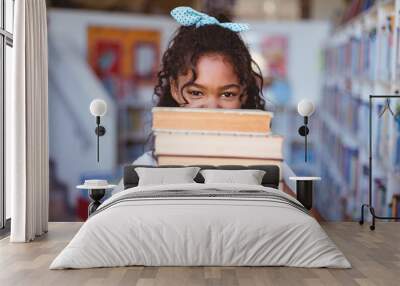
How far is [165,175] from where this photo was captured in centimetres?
586

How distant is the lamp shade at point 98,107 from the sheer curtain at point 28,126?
0.60 metres

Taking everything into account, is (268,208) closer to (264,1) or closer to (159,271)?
(159,271)

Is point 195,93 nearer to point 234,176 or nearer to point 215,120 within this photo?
point 215,120

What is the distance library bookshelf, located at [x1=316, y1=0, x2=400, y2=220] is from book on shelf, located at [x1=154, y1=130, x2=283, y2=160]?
630 millimetres

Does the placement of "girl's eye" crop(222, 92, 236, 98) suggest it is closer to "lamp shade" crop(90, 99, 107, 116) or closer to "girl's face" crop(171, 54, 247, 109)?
"girl's face" crop(171, 54, 247, 109)

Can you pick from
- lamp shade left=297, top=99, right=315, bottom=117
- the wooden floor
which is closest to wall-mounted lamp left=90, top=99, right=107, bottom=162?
the wooden floor

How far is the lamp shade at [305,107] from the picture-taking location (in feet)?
20.8

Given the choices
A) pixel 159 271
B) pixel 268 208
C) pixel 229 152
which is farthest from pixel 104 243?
pixel 229 152

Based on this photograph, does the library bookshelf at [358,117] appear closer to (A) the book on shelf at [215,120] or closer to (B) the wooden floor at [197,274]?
(A) the book on shelf at [215,120]

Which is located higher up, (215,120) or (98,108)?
(98,108)

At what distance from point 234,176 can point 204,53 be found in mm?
1449

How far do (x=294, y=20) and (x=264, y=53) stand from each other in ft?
1.58

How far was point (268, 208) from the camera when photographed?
444cm

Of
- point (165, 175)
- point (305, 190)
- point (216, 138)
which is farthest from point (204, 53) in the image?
point (305, 190)
